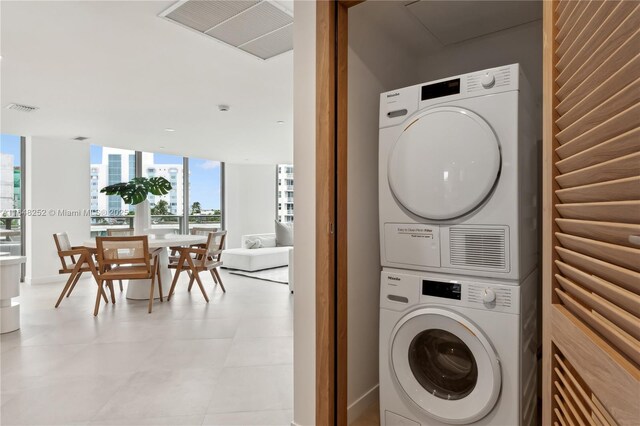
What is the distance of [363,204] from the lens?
2092mm

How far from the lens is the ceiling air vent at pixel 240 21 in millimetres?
2176

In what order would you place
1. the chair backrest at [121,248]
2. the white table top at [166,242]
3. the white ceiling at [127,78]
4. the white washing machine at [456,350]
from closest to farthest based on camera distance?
1. the white washing machine at [456,350]
2. the white ceiling at [127,78]
3. the chair backrest at [121,248]
4. the white table top at [166,242]

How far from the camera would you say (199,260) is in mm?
5109

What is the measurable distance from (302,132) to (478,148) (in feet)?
2.57

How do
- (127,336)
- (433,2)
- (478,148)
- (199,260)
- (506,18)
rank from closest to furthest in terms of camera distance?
(478,148)
(433,2)
(506,18)
(127,336)
(199,260)

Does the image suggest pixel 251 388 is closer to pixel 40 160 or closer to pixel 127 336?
pixel 127 336

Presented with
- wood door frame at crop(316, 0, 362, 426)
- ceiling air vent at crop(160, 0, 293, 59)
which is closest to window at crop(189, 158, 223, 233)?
ceiling air vent at crop(160, 0, 293, 59)

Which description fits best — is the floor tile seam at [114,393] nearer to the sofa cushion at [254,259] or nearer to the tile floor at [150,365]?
the tile floor at [150,365]

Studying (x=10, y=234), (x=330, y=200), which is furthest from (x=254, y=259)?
(x=330, y=200)

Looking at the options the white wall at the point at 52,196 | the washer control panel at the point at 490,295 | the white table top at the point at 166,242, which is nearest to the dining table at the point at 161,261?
the white table top at the point at 166,242

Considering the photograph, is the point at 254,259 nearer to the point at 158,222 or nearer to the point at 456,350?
the point at 158,222

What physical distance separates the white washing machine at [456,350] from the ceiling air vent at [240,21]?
1.65 m

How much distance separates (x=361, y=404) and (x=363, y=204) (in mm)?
1074

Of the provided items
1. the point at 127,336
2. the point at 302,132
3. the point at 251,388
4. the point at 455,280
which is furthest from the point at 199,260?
the point at 455,280
